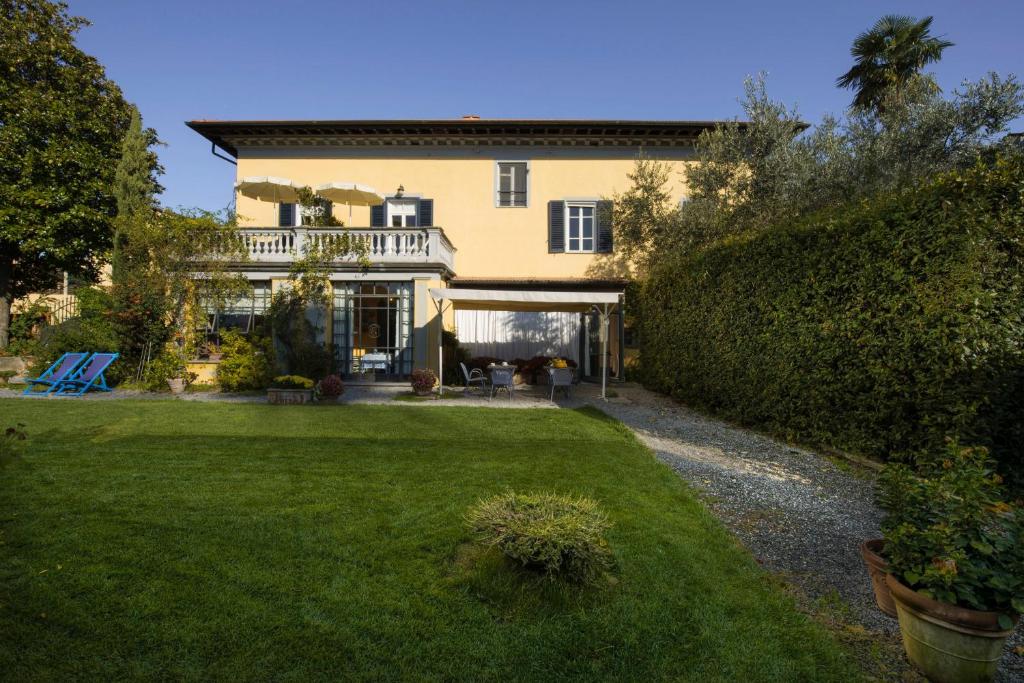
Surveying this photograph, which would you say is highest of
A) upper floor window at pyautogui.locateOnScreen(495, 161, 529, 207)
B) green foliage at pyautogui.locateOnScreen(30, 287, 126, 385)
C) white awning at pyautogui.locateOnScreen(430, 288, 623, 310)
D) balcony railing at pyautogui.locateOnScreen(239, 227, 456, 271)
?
upper floor window at pyautogui.locateOnScreen(495, 161, 529, 207)

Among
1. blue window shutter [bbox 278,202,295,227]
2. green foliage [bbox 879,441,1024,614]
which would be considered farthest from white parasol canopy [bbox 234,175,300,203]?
green foliage [bbox 879,441,1024,614]

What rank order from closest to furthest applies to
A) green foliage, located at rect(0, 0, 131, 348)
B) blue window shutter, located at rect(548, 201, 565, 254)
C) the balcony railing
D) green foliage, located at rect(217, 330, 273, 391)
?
green foliage, located at rect(217, 330, 273, 391)
the balcony railing
green foliage, located at rect(0, 0, 131, 348)
blue window shutter, located at rect(548, 201, 565, 254)

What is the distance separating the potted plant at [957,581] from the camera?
2.31m

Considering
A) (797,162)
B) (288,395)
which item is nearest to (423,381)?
(288,395)

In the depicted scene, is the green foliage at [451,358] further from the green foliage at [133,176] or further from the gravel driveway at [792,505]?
the green foliage at [133,176]

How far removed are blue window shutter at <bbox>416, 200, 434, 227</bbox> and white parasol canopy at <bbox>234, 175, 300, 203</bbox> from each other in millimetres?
3871

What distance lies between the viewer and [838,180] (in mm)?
12789

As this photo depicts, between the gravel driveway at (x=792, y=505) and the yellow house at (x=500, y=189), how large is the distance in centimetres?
863

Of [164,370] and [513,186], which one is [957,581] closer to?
[164,370]

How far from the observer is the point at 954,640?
2.36 meters

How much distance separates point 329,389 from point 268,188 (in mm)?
6582

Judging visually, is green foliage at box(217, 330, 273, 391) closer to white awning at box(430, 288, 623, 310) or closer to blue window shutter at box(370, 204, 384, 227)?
white awning at box(430, 288, 623, 310)

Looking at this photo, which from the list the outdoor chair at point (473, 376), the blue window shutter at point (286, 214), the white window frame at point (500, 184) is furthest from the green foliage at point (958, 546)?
the blue window shutter at point (286, 214)

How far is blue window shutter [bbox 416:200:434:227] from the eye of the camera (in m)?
17.2
